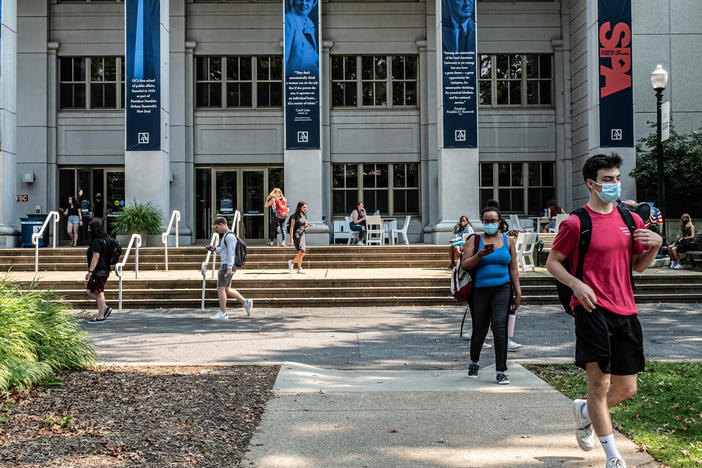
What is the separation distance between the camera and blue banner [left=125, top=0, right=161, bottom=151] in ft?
72.7

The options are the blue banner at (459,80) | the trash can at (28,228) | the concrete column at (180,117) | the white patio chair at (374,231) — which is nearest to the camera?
the trash can at (28,228)

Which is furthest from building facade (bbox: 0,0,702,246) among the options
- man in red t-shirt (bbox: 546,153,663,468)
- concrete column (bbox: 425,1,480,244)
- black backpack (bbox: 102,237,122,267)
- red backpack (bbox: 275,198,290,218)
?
man in red t-shirt (bbox: 546,153,663,468)

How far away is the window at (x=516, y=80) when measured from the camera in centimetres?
2716

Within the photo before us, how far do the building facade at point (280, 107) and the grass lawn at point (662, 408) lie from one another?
18.6 metres

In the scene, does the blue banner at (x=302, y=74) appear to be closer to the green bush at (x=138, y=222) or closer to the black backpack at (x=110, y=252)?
the green bush at (x=138, y=222)

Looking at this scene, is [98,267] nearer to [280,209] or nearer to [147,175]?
[280,209]

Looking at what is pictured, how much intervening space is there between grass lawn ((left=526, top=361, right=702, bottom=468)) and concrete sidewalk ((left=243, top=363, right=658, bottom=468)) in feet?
0.54

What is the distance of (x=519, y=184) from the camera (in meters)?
27.2

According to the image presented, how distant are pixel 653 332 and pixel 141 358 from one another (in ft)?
24.6

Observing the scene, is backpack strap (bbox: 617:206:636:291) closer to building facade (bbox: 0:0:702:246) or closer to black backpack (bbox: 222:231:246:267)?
black backpack (bbox: 222:231:246:267)

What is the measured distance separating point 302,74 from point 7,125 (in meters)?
9.23

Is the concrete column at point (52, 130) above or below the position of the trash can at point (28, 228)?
above

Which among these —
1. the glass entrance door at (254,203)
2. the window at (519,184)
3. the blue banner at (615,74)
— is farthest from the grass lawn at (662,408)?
the glass entrance door at (254,203)

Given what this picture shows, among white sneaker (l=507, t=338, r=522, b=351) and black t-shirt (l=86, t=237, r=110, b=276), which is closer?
white sneaker (l=507, t=338, r=522, b=351)
